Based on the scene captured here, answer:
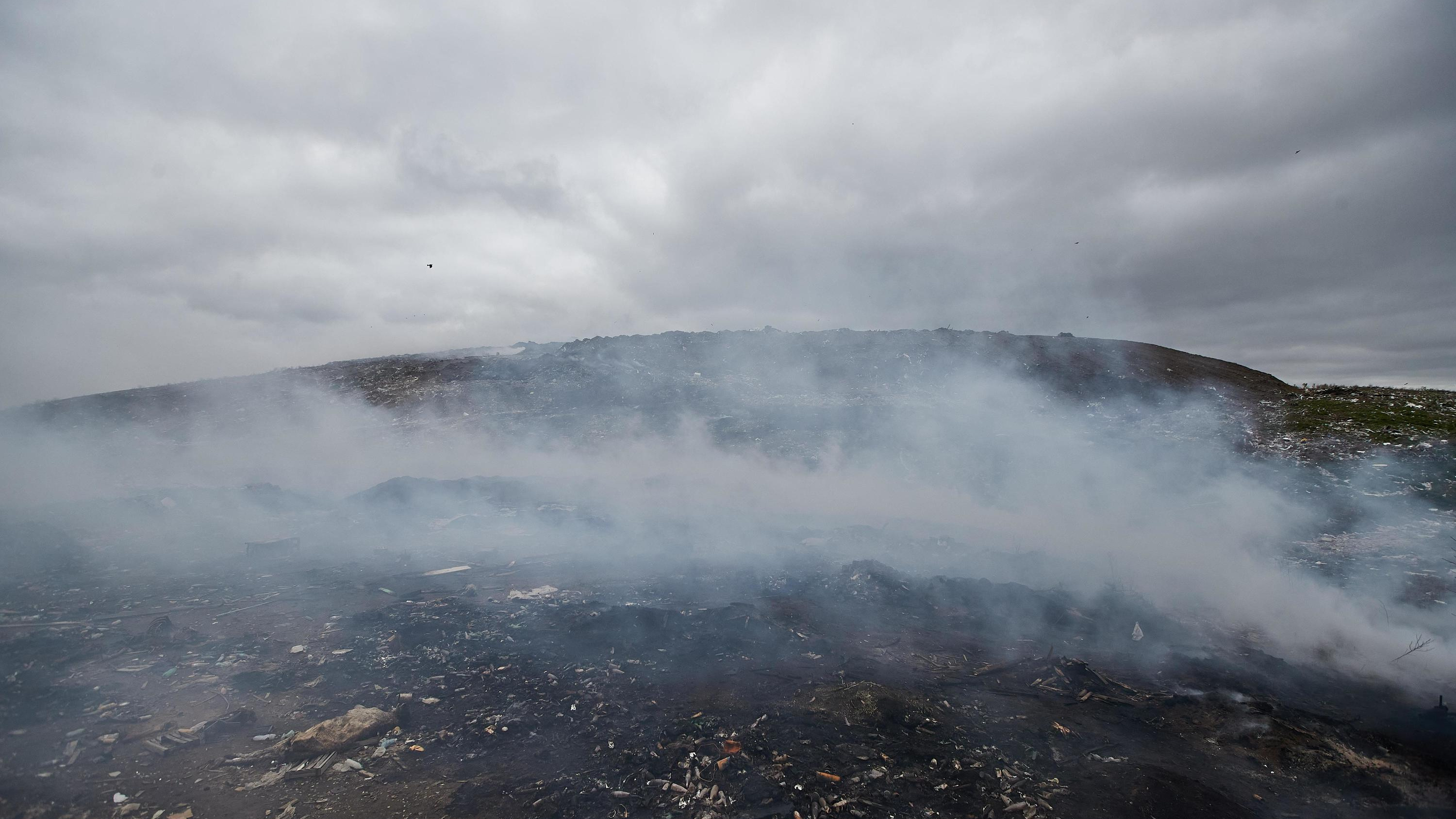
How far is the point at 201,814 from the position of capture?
3621 millimetres

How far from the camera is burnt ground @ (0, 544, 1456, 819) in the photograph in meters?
3.93

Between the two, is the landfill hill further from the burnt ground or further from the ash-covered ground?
the burnt ground

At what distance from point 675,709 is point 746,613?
231 cm

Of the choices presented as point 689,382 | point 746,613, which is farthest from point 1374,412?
point 689,382

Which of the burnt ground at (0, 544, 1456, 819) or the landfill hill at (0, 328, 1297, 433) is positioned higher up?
the landfill hill at (0, 328, 1297, 433)

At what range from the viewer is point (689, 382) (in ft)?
72.6

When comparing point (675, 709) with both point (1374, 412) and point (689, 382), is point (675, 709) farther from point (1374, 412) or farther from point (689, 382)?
point (1374, 412)

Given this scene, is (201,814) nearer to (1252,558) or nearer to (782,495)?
(782,495)

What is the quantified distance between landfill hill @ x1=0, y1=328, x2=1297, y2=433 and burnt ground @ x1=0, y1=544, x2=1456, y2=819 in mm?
11371

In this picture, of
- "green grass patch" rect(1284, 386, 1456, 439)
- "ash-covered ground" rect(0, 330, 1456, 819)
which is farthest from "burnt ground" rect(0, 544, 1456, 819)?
"green grass patch" rect(1284, 386, 1456, 439)

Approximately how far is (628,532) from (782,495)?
173 inches

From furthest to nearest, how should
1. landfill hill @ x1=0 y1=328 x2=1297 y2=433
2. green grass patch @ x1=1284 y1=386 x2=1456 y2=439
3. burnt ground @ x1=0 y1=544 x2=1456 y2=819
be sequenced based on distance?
1. landfill hill @ x1=0 y1=328 x2=1297 y2=433
2. green grass patch @ x1=1284 y1=386 x2=1456 y2=439
3. burnt ground @ x1=0 y1=544 x2=1456 y2=819

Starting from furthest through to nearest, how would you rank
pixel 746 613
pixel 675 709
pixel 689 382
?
pixel 689 382 < pixel 746 613 < pixel 675 709

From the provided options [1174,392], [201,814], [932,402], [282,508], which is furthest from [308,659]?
[1174,392]
